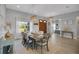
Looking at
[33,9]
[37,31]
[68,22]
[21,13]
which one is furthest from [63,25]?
[21,13]

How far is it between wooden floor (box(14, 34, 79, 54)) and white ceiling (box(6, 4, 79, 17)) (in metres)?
0.51

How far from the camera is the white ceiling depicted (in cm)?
205

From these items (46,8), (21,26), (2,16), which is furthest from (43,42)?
(2,16)

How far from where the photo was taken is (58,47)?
210 cm

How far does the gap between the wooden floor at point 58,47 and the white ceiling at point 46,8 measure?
1.68 ft

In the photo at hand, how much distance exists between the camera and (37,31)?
6.96 feet

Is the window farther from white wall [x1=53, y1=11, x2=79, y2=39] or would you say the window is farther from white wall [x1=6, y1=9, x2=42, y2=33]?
white wall [x1=53, y1=11, x2=79, y2=39]

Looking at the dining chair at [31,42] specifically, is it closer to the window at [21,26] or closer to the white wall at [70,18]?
the window at [21,26]

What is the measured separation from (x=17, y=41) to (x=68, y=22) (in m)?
1.15

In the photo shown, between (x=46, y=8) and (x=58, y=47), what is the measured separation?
86cm

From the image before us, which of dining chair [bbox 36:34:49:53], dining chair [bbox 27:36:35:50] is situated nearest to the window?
dining chair [bbox 27:36:35:50]
